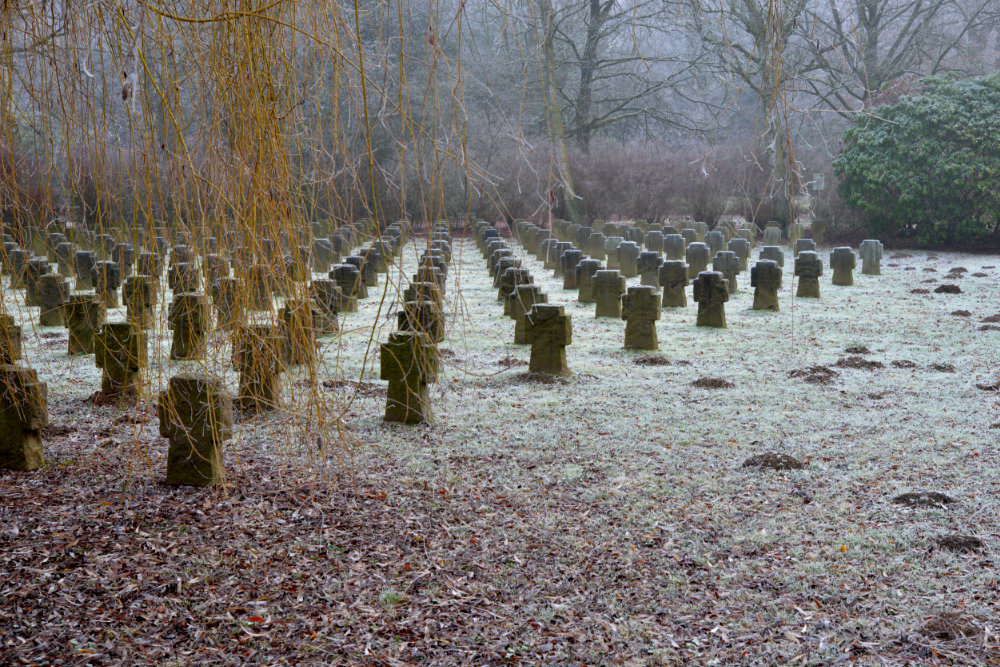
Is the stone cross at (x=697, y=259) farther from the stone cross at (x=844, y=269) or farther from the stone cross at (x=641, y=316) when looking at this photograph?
the stone cross at (x=641, y=316)

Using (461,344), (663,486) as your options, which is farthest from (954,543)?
(461,344)

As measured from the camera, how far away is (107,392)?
5555mm

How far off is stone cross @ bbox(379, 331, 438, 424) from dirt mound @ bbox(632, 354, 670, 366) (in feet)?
7.74

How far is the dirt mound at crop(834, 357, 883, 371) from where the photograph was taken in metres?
7.01

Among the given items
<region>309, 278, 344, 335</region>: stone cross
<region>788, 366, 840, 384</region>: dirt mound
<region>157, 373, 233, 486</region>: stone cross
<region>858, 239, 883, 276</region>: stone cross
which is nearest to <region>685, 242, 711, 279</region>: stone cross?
<region>858, 239, 883, 276</region>: stone cross

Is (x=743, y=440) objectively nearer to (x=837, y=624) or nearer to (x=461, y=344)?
(x=837, y=624)

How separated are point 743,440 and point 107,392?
363 centimetres

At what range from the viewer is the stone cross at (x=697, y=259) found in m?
13.4

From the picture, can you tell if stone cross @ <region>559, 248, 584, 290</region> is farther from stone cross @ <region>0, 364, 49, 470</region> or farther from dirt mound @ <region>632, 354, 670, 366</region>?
stone cross @ <region>0, 364, 49, 470</region>

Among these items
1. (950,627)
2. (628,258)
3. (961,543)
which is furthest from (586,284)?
(950,627)

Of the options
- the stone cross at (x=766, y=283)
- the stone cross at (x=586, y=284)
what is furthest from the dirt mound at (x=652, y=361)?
the stone cross at (x=586, y=284)

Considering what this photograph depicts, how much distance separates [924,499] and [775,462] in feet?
2.42

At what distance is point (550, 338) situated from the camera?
654 centimetres

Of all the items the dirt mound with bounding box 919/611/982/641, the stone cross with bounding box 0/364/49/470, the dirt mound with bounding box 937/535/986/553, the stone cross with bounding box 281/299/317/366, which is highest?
the stone cross with bounding box 281/299/317/366
